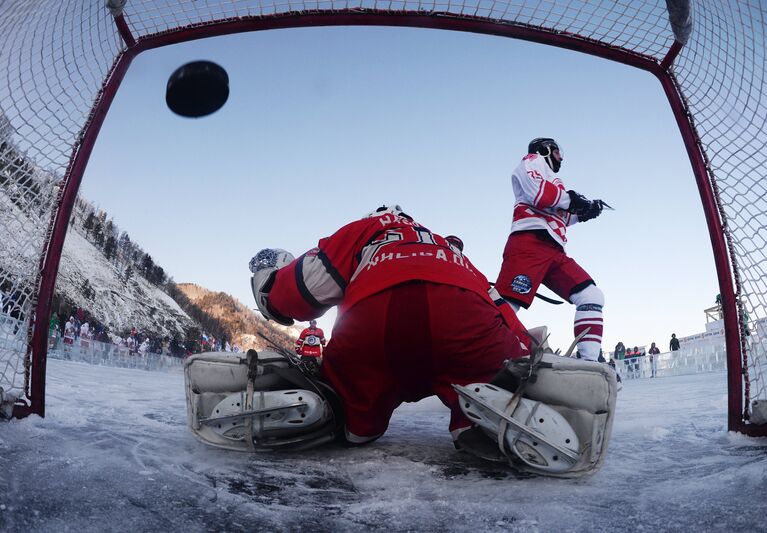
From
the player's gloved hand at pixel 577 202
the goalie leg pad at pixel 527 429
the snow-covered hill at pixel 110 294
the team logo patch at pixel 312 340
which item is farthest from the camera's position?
the snow-covered hill at pixel 110 294

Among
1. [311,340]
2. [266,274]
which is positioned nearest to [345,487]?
[266,274]

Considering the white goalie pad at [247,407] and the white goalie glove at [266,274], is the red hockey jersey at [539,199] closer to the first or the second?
the white goalie glove at [266,274]

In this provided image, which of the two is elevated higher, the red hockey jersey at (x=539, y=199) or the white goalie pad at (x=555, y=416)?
the red hockey jersey at (x=539, y=199)

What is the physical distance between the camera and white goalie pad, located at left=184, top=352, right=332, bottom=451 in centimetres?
162

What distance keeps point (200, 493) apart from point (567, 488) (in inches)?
33.8

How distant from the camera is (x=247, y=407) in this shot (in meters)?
1.62

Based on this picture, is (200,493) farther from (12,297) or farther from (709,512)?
(12,297)

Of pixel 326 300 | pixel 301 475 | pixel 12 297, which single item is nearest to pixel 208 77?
pixel 12 297

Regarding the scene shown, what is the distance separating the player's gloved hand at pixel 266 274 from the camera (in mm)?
1864

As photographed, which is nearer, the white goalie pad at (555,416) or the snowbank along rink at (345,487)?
the snowbank along rink at (345,487)

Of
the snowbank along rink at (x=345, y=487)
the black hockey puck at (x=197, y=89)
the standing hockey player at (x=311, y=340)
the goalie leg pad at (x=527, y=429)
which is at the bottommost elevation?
the snowbank along rink at (x=345, y=487)

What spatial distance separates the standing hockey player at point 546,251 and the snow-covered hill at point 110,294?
29.7 meters

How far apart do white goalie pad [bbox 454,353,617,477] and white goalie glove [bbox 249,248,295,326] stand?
704mm

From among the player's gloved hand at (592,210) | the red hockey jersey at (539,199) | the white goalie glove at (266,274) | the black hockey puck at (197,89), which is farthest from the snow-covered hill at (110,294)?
the white goalie glove at (266,274)
